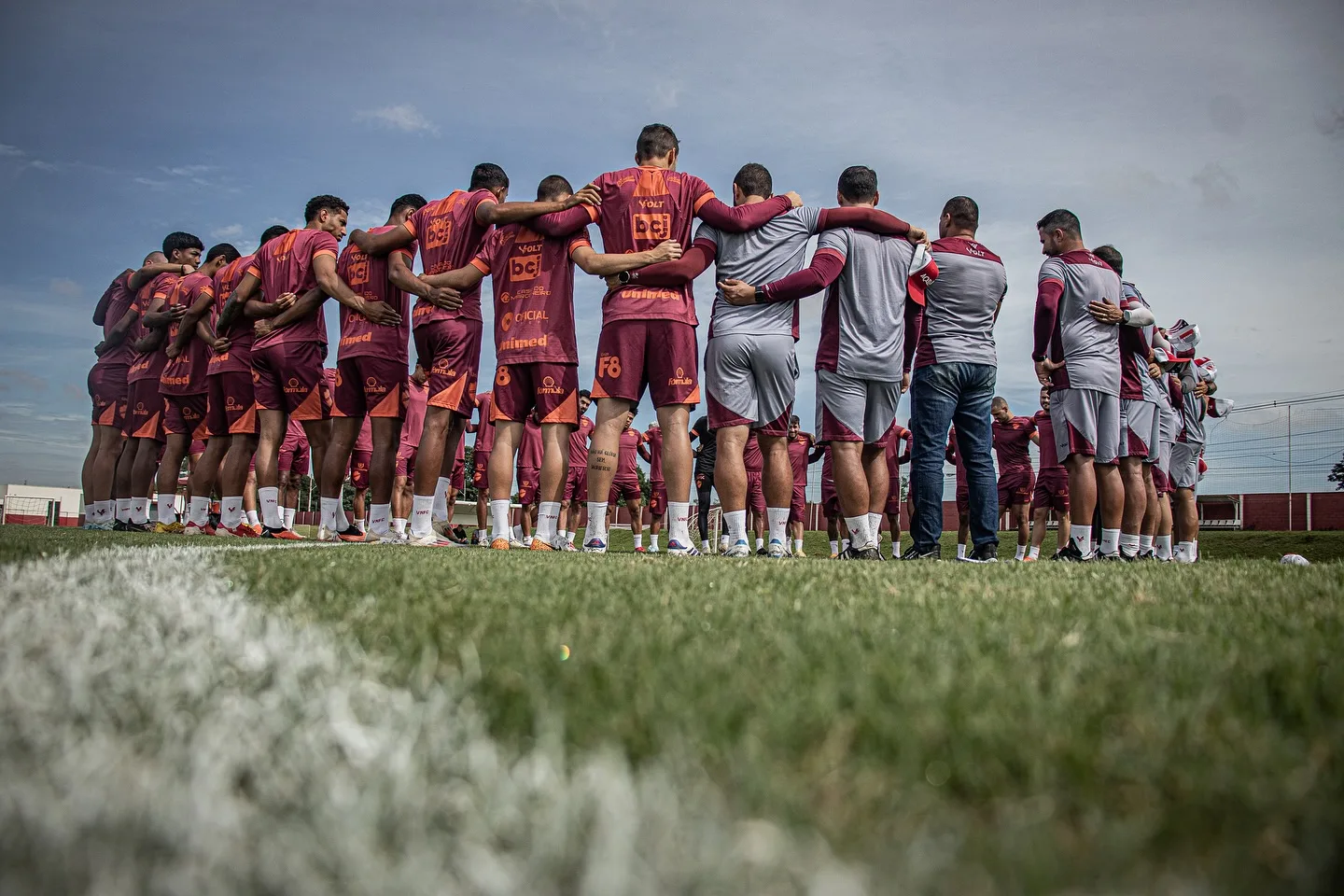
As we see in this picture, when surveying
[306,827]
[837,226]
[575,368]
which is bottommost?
[306,827]

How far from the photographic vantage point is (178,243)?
9977mm

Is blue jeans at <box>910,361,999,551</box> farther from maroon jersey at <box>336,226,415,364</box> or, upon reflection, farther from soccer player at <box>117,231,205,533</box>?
soccer player at <box>117,231,205,533</box>

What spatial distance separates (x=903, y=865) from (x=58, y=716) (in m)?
1.10

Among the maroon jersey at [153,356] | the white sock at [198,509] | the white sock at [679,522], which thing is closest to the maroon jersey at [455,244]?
the white sock at [679,522]

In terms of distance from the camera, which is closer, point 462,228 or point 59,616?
point 59,616

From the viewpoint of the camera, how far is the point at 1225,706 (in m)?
1.23

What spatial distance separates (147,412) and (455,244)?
4918 mm

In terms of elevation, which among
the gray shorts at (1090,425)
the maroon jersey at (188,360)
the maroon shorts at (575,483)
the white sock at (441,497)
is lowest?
the white sock at (441,497)

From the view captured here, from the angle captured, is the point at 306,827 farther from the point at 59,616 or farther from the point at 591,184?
the point at 591,184

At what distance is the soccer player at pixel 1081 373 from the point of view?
6.91m

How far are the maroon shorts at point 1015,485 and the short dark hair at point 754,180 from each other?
9.40m

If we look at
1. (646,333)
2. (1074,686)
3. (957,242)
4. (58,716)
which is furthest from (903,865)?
(957,242)

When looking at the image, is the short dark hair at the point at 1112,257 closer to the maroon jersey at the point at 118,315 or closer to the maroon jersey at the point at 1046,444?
the maroon jersey at the point at 1046,444

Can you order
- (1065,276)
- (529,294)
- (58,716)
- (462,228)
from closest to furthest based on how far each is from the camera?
1. (58,716)
2. (529,294)
3. (462,228)
4. (1065,276)
